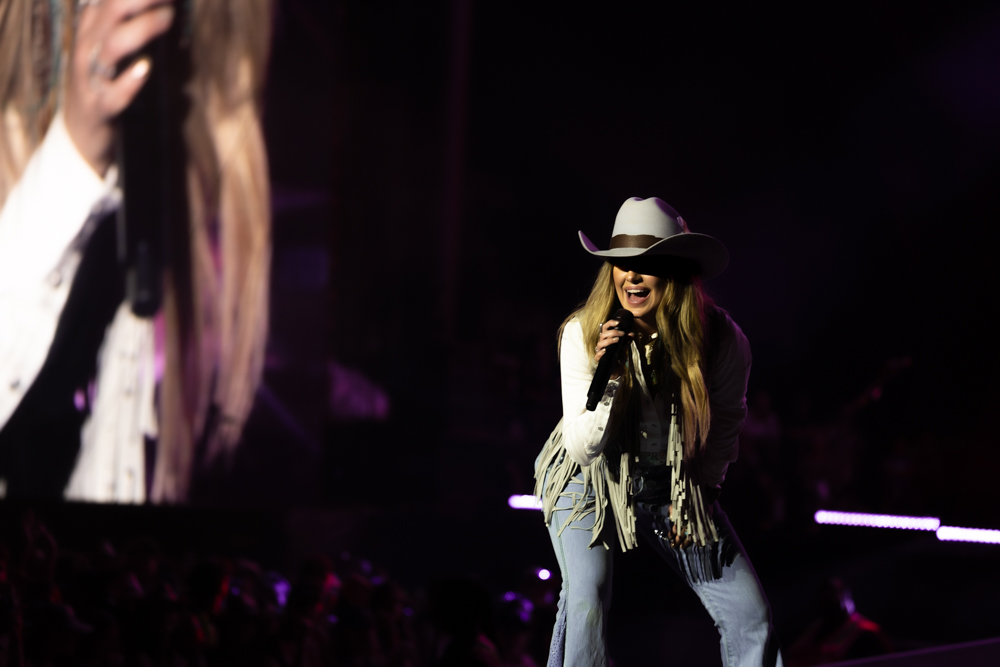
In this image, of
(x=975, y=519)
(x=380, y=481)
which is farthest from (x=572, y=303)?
(x=975, y=519)

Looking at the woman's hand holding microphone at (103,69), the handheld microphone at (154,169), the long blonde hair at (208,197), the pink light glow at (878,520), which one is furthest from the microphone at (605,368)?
the woman's hand holding microphone at (103,69)

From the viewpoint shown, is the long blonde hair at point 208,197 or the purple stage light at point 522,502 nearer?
the purple stage light at point 522,502

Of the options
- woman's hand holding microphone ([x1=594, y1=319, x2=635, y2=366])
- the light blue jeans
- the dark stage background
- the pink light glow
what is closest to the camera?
woman's hand holding microphone ([x1=594, y1=319, x2=635, y2=366])

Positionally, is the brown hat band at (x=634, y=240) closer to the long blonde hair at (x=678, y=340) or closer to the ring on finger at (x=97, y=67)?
the long blonde hair at (x=678, y=340)

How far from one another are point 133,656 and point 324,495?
4.47 meters

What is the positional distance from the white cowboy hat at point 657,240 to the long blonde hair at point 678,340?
48 mm

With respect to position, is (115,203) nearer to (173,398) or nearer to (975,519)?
(173,398)

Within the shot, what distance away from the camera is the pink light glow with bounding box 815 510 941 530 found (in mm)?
5512

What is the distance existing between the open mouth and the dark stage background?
4.44 m

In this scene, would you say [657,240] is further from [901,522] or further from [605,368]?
[901,522]

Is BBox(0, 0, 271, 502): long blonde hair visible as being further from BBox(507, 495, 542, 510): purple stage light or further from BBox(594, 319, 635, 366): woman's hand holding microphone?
BBox(594, 319, 635, 366): woman's hand holding microphone

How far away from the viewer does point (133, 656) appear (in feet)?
10.8

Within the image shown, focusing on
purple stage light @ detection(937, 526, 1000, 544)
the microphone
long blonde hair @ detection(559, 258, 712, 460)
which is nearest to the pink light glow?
purple stage light @ detection(937, 526, 1000, 544)

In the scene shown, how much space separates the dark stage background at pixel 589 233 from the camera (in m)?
7.03
